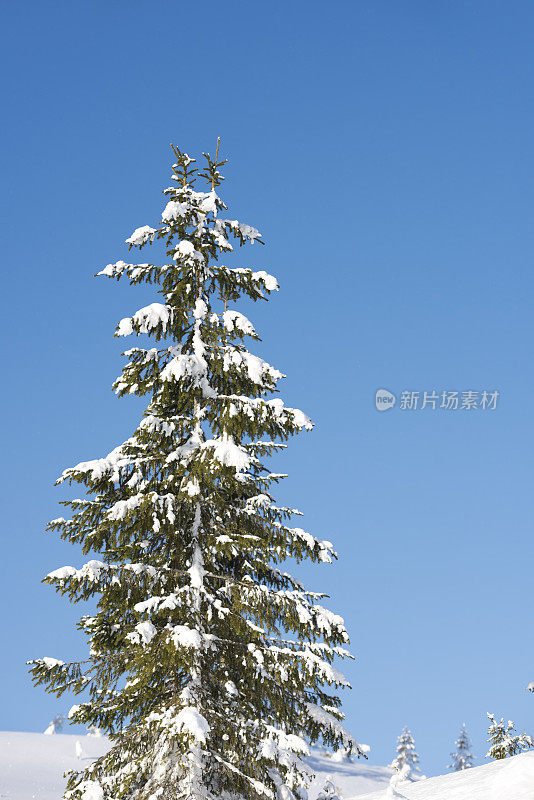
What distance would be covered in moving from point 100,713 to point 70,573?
2246mm

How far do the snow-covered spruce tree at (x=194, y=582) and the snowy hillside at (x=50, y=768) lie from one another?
29.1m

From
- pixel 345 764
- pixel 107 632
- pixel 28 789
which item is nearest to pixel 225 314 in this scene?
pixel 107 632

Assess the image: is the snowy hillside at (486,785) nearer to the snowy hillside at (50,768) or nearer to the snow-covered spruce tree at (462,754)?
the snowy hillside at (50,768)

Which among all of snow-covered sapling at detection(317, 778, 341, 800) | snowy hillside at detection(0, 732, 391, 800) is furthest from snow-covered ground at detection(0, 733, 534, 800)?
snow-covered sapling at detection(317, 778, 341, 800)

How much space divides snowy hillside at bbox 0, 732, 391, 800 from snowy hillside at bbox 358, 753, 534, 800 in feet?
29.0

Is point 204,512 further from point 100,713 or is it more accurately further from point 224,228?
point 224,228

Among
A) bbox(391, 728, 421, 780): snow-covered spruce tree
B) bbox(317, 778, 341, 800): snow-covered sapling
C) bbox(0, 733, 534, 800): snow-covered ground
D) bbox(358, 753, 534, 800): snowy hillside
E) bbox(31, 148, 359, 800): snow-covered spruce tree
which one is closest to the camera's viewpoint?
bbox(31, 148, 359, 800): snow-covered spruce tree

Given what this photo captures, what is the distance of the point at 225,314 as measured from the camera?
11898 mm

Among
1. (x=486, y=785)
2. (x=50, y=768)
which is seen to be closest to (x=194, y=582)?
(x=486, y=785)

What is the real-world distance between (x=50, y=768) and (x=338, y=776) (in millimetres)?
41139

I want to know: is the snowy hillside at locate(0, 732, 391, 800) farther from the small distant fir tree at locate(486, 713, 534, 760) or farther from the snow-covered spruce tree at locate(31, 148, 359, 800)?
the snow-covered spruce tree at locate(31, 148, 359, 800)

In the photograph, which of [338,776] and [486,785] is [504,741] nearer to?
[486,785]

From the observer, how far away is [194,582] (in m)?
10.8

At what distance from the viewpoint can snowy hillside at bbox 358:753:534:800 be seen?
21.4 meters
